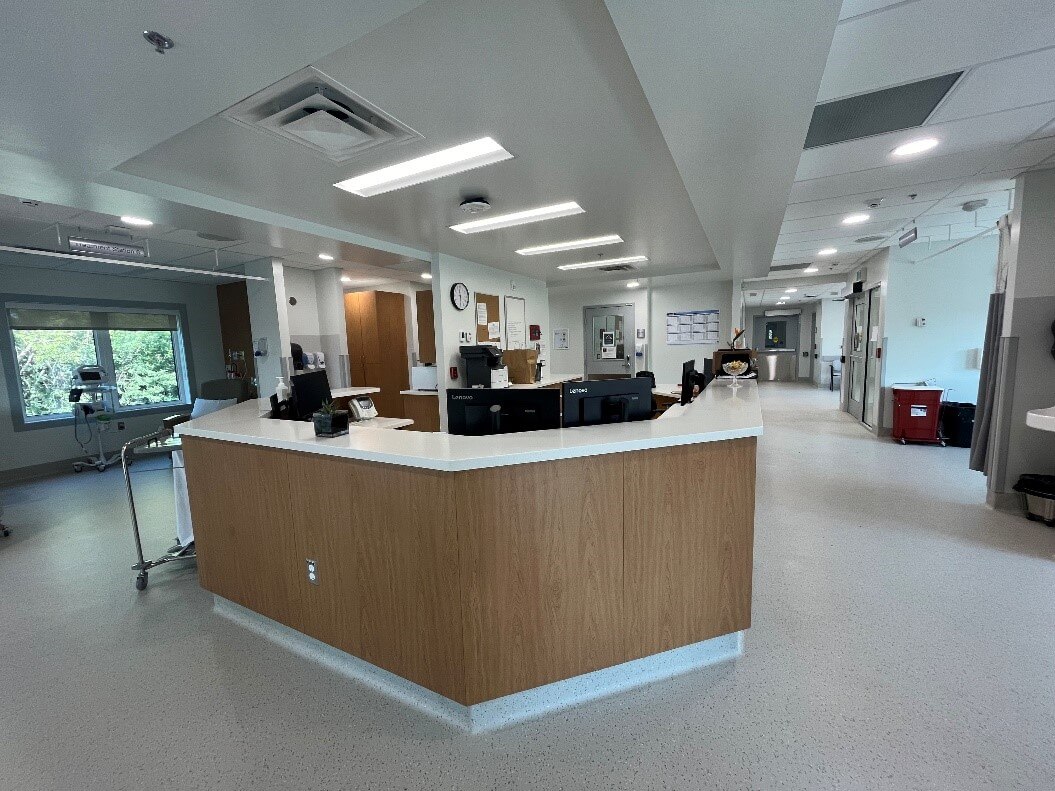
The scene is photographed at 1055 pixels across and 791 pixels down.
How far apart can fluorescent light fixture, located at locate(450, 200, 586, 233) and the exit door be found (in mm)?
5190

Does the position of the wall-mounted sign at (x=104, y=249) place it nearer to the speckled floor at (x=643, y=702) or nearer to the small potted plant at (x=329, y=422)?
the speckled floor at (x=643, y=702)

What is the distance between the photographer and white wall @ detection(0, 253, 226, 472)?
5.48 metres

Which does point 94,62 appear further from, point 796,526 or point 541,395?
point 796,526

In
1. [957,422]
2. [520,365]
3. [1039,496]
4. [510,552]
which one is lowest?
[1039,496]

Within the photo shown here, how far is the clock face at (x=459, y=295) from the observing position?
5773 millimetres

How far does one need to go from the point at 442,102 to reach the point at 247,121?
104cm

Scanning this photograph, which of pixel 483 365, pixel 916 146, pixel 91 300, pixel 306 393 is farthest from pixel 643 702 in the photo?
pixel 91 300

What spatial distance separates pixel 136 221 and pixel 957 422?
970 cm

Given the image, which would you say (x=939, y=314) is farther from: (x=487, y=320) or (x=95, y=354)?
(x=95, y=354)

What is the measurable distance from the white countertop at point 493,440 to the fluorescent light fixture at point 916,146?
2.22 metres

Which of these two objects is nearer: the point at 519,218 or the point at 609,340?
the point at 519,218

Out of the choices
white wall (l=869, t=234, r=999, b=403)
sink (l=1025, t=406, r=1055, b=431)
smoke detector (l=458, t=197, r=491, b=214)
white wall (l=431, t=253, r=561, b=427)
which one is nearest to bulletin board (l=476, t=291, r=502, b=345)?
white wall (l=431, t=253, r=561, b=427)

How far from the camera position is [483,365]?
5668mm

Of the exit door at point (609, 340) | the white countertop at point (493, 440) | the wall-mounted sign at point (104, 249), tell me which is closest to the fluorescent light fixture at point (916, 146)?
the white countertop at point (493, 440)
